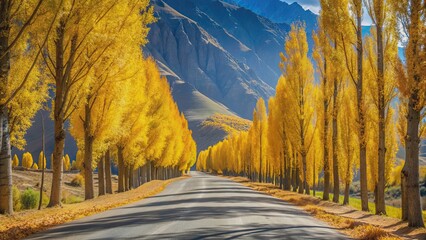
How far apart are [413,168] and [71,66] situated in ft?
41.2

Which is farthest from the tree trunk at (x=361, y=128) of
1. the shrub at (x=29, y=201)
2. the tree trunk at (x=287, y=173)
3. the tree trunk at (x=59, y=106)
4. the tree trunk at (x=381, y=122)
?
the shrub at (x=29, y=201)

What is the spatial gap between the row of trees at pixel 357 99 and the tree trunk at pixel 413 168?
3 centimetres

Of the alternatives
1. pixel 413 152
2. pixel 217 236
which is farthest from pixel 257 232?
pixel 413 152

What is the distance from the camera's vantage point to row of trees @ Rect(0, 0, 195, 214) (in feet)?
42.1

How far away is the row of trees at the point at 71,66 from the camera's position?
505 inches

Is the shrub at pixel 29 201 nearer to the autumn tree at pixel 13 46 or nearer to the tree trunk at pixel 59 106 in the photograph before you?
the autumn tree at pixel 13 46

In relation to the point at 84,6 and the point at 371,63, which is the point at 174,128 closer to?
the point at 371,63

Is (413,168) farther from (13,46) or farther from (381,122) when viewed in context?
(13,46)

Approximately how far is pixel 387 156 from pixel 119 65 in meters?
17.4

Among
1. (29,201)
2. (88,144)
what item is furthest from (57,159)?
(29,201)

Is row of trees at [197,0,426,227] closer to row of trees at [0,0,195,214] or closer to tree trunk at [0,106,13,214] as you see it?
row of trees at [0,0,195,214]

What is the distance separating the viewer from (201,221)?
38.6ft

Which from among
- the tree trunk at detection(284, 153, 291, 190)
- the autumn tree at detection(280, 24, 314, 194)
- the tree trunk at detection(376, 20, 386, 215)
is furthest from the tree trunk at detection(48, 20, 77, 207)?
the tree trunk at detection(284, 153, 291, 190)

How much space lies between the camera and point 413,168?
12820 millimetres
